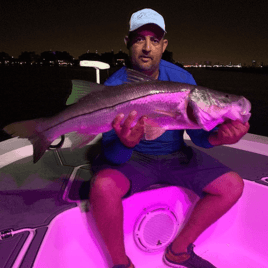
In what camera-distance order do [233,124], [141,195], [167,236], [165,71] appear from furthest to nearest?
1. [165,71]
2. [167,236]
3. [141,195]
4. [233,124]

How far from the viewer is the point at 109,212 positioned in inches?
74.5

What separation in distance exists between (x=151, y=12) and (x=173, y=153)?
1.54 metres

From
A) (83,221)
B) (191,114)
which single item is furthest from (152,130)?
(83,221)

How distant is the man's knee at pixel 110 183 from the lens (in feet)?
6.26

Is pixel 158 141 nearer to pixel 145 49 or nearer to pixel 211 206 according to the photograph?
pixel 211 206

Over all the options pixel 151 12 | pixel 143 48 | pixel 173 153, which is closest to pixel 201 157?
pixel 173 153

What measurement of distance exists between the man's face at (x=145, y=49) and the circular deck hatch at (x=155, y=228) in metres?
1.46

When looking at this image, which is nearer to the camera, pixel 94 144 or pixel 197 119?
pixel 197 119

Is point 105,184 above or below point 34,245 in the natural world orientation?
above

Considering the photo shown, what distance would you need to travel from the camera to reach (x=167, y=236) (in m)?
2.39

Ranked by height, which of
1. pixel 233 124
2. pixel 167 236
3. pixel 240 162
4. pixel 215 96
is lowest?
pixel 167 236

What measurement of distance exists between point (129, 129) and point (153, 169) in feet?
1.94

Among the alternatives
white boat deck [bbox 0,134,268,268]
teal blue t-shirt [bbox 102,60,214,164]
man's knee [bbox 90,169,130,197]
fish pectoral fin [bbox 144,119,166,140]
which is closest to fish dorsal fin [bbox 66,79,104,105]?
teal blue t-shirt [bbox 102,60,214,164]

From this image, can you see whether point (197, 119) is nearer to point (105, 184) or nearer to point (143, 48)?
point (105, 184)
